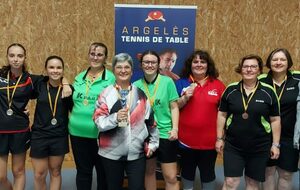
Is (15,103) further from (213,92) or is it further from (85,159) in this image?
(213,92)

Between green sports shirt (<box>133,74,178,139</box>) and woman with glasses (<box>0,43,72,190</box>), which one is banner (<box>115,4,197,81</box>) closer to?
green sports shirt (<box>133,74,178,139</box>)

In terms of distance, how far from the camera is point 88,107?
3.14m

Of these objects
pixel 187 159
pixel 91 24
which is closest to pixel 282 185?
pixel 187 159

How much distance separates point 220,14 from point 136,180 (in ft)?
9.71

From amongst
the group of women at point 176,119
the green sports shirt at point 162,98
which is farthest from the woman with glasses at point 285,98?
the green sports shirt at point 162,98

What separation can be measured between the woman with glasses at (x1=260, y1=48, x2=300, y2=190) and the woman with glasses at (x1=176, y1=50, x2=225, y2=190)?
1.59 ft

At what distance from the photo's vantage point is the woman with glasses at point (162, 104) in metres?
3.10

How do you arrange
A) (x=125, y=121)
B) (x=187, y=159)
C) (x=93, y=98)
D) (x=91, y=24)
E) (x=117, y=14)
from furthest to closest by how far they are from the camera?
1. (x=91, y=24)
2. (x=117, y=14)
3. (x=187, y=159)
4. (x=93, y=98)
5. (x=125, y=121)

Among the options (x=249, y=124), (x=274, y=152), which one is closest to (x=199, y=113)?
(x=249, y=124)

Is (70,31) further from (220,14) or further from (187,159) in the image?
(187,159)

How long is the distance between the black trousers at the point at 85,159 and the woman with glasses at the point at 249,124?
45.1 inches

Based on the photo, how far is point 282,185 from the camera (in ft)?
11.2

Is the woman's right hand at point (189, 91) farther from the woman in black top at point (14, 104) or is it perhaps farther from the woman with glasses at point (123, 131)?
the woman in black top at point (14, 104)

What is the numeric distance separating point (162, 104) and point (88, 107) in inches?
25.6
